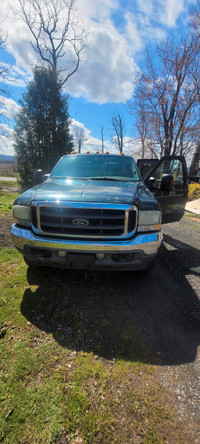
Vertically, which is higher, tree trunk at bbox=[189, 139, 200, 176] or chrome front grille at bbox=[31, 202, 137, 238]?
tree trunk at bbox=[189, 139, 200, 176]

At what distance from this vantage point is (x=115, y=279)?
282cm

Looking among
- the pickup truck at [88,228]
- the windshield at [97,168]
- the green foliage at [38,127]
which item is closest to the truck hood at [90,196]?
the pickup truck at [88,228]

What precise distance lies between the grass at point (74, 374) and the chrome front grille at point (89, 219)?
876 mm

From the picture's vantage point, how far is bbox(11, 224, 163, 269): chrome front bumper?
2.08 m

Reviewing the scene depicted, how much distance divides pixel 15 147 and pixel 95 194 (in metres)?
Answer: 14.8

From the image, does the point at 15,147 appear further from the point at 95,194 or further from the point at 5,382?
the point at 5,382

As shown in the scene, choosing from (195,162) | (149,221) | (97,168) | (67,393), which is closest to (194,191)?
(195,162)

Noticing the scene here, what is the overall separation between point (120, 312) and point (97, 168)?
8.16ft

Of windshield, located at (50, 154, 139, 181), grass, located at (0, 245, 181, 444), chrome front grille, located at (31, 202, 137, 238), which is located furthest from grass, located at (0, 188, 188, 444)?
windshield, located at (50, 154, 139, 181)

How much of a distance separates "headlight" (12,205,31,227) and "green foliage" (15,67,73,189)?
42.5 ft

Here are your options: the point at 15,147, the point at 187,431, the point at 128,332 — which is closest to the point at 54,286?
the point at 128,332

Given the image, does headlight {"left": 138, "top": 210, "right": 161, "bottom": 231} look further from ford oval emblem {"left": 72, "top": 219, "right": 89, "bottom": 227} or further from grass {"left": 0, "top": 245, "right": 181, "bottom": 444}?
grass {"left": 0, "top": 245, "right": 181, "bottom": 444}

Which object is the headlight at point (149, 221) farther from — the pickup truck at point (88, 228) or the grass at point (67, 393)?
the grass at point (67, 393)

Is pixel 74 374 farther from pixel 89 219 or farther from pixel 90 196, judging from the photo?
pixel 90 196
